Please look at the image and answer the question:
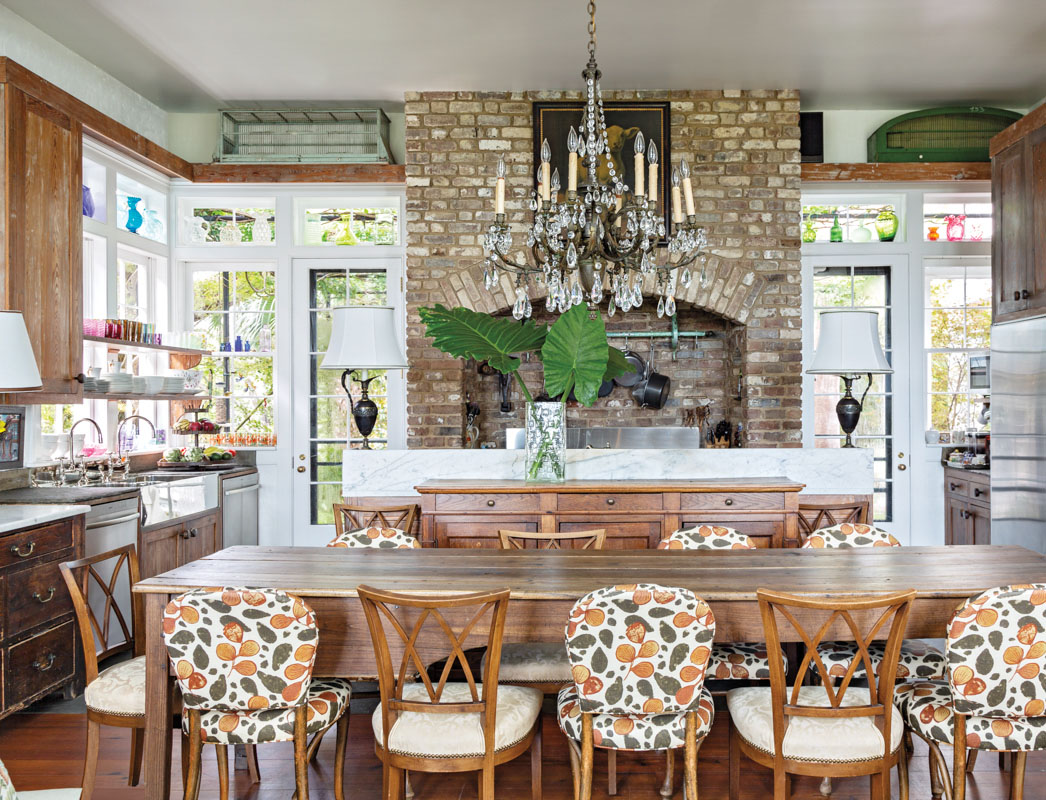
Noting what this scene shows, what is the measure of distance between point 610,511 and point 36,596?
7.87 feet

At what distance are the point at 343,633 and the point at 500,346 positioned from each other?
178 cm

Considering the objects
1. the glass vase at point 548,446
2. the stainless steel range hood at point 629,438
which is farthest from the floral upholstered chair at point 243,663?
the stainless steel range hood at point 629,438

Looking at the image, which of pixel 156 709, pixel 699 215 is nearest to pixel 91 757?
pixel 156 709

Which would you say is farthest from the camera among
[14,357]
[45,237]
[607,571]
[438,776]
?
[45,237]

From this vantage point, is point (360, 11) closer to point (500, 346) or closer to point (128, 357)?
point (500, 346)

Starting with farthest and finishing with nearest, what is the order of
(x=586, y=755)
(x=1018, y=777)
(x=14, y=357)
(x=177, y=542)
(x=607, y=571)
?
(x=177, y=542) < (x=14, y=357) < (x=607, y=571) < (x=1018, y=777) < (x=586, y=755)

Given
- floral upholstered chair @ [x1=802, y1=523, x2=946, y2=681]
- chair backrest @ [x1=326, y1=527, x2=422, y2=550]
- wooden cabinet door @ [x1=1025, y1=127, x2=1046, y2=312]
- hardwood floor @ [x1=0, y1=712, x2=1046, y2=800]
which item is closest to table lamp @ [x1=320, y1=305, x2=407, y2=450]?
chair backrest @ [x1=326, y1=527, x2=422, y2=550]

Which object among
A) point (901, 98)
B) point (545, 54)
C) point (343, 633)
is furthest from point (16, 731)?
point (901, 98)

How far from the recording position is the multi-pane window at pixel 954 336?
5594 millimetres

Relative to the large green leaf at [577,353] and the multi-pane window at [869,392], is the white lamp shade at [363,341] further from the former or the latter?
the multi-pane window at [869,392]

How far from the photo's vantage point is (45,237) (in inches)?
146

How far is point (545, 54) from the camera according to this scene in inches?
181

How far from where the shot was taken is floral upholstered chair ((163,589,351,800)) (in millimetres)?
1999

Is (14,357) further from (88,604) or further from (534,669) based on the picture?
(534,669)
